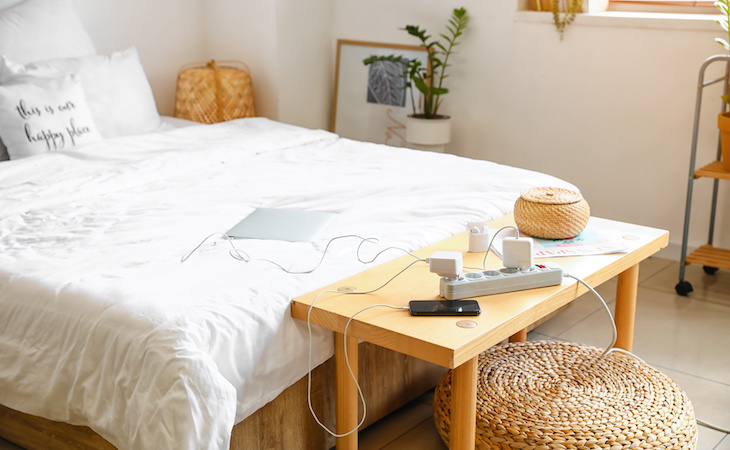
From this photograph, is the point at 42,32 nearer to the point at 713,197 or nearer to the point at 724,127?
the point at 724,127

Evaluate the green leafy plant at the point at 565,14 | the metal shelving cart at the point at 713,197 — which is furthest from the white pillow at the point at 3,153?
the metal shelving cart at the point at 713,197

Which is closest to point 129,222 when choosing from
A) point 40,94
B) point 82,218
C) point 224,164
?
point 82,218

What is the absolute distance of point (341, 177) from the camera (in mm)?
2645

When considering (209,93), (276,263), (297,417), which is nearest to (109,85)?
(209,93)

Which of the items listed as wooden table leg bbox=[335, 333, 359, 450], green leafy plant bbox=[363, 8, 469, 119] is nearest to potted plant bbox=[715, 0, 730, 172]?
green leafy plant bbox=[363, 8, 469, 119]

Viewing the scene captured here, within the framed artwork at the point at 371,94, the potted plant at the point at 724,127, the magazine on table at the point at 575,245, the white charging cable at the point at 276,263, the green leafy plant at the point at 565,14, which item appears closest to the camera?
the white charging cable at the point at 276,263

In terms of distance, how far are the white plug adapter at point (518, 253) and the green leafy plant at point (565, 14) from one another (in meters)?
2.10

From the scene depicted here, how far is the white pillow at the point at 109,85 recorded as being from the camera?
115 inches

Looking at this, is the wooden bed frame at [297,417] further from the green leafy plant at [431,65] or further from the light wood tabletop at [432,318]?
the green leafy plant at [431,65]

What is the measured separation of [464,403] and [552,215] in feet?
2.24

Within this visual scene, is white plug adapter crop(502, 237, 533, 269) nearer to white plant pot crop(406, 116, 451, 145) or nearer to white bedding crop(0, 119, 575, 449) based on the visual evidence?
white bedding crop(0, 119, 575, 449)

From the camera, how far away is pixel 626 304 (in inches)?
86.4

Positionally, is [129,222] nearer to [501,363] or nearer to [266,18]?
[501,363]

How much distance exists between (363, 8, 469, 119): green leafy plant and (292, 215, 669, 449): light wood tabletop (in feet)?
6.43
